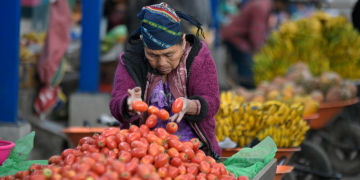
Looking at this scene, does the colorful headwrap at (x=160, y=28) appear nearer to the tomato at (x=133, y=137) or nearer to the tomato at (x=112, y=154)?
the tomato at (x=133, y=137)

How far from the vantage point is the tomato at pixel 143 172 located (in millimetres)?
2240

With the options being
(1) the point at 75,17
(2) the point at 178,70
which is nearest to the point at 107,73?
(1) the point at 75,17

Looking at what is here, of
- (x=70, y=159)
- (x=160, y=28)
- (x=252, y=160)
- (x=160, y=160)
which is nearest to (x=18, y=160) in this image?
(x=70, y=159)

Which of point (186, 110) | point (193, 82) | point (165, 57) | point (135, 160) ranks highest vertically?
point (165, 57)

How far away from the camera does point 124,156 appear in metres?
2.48

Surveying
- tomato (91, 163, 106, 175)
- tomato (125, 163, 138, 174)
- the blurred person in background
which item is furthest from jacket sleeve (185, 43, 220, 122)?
the blurred person in background

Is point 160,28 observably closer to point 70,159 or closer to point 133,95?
point 133,95

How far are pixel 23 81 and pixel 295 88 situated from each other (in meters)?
3.61

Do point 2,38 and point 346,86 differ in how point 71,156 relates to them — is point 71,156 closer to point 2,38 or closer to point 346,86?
point 2,38

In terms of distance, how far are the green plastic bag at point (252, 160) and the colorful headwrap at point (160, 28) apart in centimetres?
96

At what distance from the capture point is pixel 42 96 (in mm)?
6270

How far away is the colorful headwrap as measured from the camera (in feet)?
9.22

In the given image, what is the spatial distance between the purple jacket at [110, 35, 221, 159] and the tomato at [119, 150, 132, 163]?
1.32 feet

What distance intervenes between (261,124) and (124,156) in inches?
91.6
